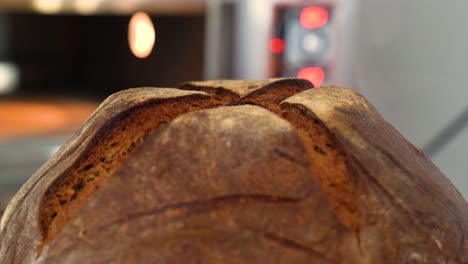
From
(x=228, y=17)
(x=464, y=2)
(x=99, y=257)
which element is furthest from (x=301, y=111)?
(x=228, y=17)

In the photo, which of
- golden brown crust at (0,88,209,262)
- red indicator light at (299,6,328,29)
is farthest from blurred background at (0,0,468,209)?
golden brown crust at (0,88,209,262)

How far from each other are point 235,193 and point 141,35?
5.92 feet

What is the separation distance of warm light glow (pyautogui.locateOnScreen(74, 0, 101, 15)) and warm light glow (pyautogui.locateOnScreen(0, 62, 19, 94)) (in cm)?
48

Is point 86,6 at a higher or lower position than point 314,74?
higher

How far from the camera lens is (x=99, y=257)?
553mm

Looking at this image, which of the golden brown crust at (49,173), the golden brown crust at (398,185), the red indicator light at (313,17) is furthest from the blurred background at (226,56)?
the golden brown crust at (49,173)

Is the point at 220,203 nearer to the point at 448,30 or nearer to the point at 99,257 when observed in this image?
the point at 99,257

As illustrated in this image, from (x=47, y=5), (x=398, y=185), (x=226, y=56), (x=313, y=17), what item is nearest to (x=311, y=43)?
(x=313, y=17)

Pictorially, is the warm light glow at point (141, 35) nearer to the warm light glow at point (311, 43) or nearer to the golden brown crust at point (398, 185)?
the warm light glow at point (311, 43)

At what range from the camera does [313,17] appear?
65.0 inches

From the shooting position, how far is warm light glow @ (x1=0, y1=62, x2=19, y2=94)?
7.45 feet

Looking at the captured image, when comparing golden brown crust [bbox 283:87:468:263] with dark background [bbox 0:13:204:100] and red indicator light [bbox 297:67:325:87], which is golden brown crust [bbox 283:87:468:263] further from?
dark background [bbox 0:13:204:100]

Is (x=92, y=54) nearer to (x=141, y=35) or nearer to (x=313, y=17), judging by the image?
(x=141, y=35)

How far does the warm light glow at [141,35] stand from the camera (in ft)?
6.82
